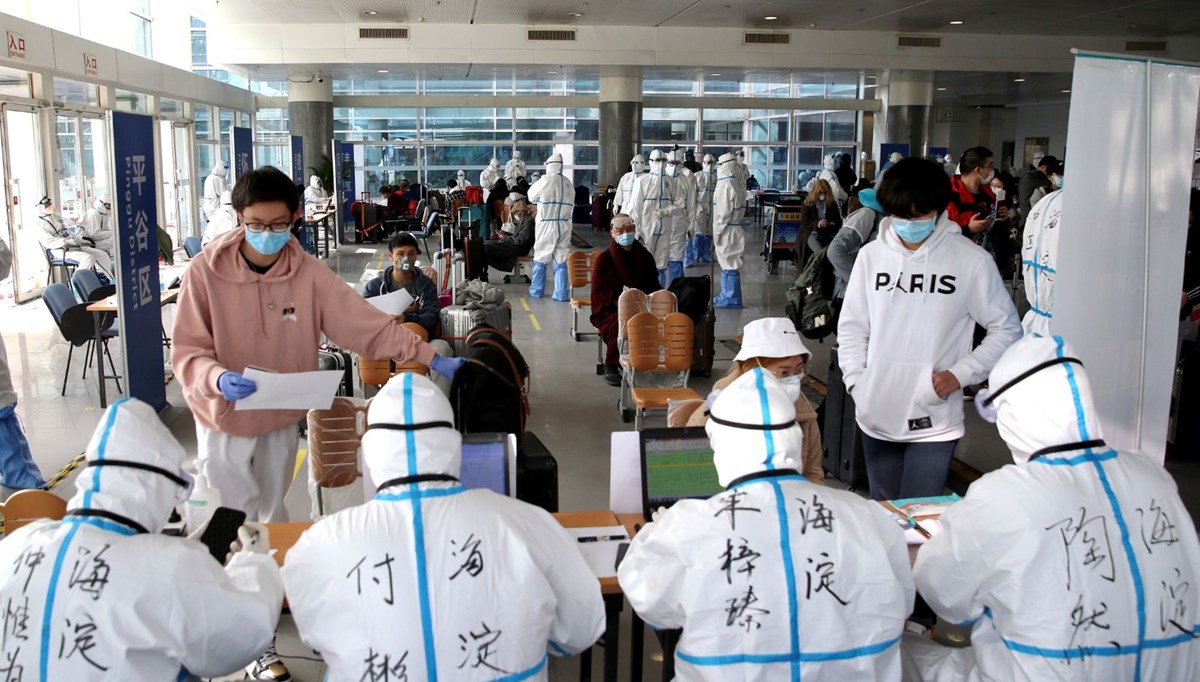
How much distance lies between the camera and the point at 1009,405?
242 cm

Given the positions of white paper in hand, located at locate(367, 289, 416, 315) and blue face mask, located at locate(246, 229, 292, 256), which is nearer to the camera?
blue face mask, located at locate(246, 229, 292, 256)

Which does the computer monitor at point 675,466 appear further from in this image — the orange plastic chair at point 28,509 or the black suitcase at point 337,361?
the black suitcase at point 337,361

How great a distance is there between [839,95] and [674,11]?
11614mm

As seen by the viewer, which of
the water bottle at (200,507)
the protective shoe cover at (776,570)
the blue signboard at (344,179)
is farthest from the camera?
the blue signboard at (344,179)

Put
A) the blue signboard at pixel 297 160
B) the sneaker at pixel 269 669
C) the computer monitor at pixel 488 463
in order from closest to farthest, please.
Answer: the computer monitor at pixel 488 463 < the sneaker at pixel 269 669 < the blue signboard at pixel 297 160

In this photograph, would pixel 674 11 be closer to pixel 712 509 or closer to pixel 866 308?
pixel 866 308

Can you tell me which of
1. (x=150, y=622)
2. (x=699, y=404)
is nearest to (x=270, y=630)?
(x=150, y=622)

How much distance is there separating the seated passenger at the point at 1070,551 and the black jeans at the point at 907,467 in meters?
1.19

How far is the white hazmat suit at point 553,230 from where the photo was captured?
498 inches

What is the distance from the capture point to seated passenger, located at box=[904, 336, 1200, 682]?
7.32 ft

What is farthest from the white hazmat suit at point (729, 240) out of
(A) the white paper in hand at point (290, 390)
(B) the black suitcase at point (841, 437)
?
(A) the white paper in hand at point (290, 390)

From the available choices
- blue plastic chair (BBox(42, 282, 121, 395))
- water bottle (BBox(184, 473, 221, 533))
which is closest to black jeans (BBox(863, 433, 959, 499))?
water bottle (BBox(184, 473, 221, 533))

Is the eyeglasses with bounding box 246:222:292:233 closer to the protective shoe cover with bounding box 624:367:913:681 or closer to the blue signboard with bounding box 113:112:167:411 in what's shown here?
the protective shoe cover with bounding box 624:367:913:681

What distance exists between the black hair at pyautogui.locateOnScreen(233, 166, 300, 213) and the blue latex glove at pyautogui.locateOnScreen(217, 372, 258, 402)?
0.61m
